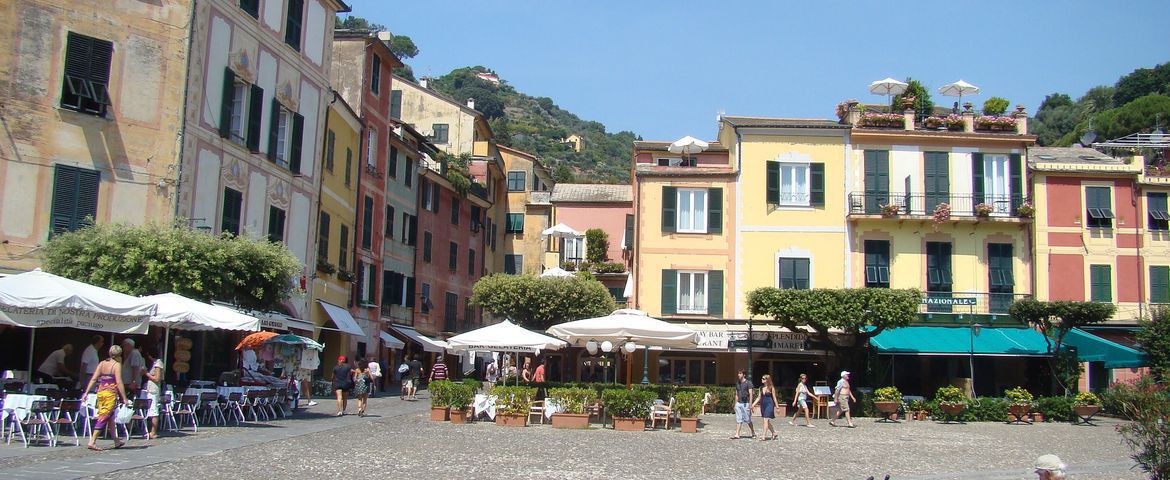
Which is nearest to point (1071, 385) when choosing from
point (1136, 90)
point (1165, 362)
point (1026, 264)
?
point (1165, 362)

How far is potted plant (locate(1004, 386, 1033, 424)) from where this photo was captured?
97.8 ft

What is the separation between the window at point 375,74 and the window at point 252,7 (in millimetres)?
11233

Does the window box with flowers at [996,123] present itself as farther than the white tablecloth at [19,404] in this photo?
Yes

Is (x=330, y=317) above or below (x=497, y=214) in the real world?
below

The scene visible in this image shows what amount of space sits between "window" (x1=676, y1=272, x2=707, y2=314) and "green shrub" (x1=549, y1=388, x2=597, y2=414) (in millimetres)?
13186

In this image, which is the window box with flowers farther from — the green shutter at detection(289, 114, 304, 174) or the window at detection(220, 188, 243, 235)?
the window at detection(220, 188, 243, 235)

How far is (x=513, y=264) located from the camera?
6022 cm

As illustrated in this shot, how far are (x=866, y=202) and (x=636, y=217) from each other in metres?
8.31

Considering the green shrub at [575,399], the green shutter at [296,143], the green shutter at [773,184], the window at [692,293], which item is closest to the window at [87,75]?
the green shutter at [296,143]

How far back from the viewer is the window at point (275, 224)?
30891 millimetres

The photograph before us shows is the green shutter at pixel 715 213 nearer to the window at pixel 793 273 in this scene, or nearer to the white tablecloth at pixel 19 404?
the window at pixel 793 273

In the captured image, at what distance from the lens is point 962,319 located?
3569 centimetres

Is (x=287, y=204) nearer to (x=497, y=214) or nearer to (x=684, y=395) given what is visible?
(x=684, y=395)

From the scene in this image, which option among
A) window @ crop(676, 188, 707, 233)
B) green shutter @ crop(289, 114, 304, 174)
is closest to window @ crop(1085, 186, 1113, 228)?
window @ crop(676, 188, 707, 233)
